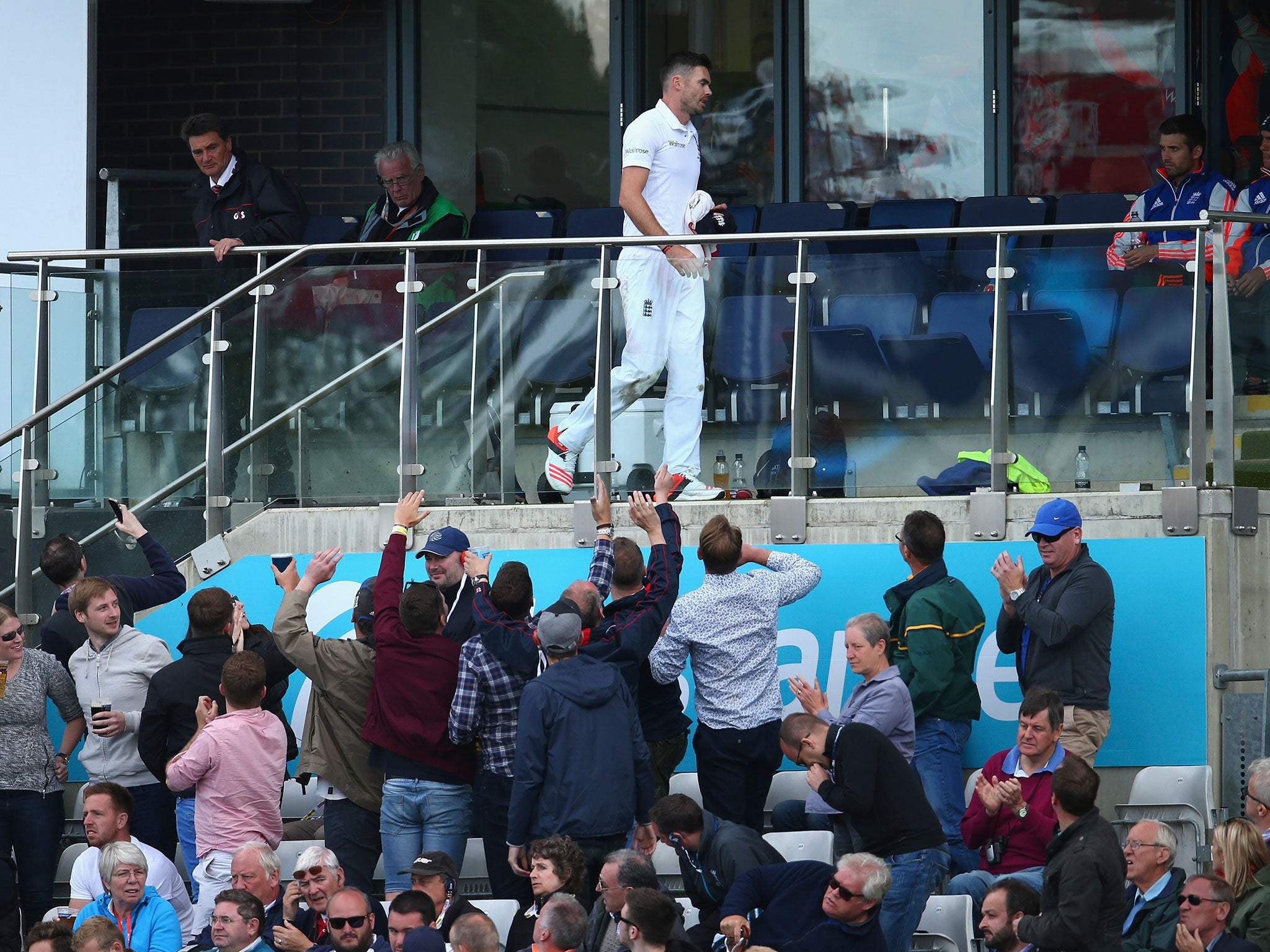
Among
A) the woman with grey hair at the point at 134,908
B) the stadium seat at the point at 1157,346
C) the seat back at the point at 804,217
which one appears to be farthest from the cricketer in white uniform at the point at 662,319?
the seat back at the point at 804,217

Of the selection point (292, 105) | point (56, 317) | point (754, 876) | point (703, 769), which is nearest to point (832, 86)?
point (292, 105)

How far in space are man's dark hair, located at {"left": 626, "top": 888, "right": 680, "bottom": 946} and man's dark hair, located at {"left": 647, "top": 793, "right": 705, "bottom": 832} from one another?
1.48 feet

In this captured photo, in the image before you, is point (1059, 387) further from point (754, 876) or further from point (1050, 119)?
point (1050, 119)

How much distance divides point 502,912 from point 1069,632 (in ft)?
8.07

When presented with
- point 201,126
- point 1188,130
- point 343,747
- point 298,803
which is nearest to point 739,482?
point 343,747

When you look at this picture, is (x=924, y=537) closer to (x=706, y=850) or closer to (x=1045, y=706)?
(x=1045, y=706)

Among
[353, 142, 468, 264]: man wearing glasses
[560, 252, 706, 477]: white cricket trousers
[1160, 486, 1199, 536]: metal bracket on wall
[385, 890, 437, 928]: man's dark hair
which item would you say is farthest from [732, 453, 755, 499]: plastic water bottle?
[385, 890, 437, 928]: man's dark hair

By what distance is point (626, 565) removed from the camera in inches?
287

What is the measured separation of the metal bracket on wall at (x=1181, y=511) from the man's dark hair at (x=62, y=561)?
478 cm

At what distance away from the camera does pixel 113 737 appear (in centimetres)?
750

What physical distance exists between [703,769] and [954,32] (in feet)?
23.1

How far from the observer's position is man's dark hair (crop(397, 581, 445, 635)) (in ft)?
23.0

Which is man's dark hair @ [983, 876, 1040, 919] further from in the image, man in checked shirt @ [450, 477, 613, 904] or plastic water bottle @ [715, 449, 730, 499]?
plastic water bottle @ [715, 449, 730, 499]

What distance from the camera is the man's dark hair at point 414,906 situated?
20.3ft
